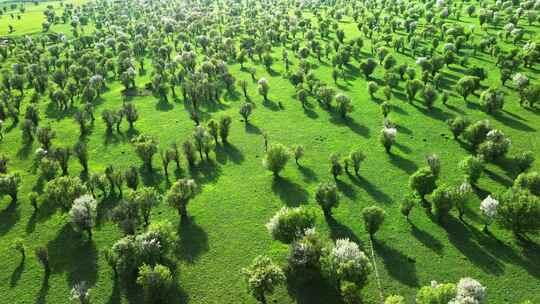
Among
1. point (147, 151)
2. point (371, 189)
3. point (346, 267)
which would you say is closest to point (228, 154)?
point (147, 151)

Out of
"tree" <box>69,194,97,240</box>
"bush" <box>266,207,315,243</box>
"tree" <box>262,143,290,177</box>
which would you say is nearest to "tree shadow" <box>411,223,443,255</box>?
"bush" <box>266,207,315,243</box>

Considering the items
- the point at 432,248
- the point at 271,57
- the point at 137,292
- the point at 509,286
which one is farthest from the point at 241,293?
the point at 271,57

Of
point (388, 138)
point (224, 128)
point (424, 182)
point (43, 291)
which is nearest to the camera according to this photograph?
point (43, 291)

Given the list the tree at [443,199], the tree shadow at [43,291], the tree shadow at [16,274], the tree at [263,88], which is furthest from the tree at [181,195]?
the tree at [263,88]

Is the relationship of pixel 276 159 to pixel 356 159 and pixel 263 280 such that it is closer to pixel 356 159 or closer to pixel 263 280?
pixel 356 159

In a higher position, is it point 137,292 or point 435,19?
point 435,19

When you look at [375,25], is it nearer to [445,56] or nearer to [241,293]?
[445,56]

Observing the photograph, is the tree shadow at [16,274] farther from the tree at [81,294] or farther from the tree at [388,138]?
the tree at [388,138]
